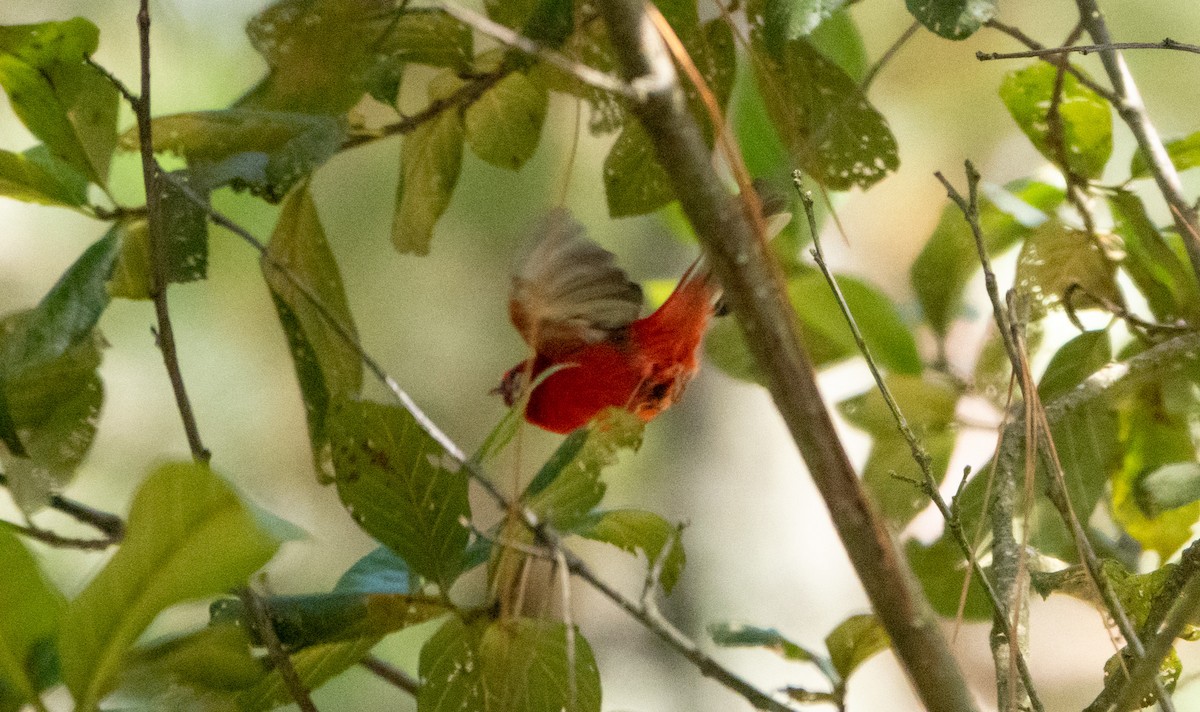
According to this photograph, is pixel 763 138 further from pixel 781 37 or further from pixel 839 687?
pixel 839 687

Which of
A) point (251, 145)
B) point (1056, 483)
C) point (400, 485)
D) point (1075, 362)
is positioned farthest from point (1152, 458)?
point (251, 145)

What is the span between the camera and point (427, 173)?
2.38ft

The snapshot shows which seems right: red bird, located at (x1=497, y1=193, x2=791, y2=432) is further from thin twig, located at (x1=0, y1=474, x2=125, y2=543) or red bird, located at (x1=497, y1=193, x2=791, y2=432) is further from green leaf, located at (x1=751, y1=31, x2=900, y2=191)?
thin twig, located at (x1=0, y1=474, x2=125, y2=543)

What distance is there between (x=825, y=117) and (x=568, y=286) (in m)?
0.21

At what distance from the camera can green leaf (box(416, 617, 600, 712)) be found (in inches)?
20.8

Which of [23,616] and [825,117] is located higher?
[825,117]

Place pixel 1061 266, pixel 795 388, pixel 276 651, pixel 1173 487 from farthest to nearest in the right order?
1. pixel 1061 266
2. pixel 1173 487
3. pixel 276 651
4. pixel 795 388

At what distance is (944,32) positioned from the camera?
0.55 meters

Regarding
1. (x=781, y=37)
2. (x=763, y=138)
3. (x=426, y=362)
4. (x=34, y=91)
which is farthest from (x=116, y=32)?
(x=781, y=37)

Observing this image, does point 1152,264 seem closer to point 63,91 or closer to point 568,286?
point 568,286

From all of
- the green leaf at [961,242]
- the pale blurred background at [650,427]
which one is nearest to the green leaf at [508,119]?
the green leaf at [961,242]

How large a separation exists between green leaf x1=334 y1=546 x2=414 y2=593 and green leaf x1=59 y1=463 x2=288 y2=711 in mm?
168

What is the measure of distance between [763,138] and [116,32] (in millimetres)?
940

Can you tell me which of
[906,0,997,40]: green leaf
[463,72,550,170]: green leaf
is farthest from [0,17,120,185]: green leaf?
[906,0,997,40]: green leaf
